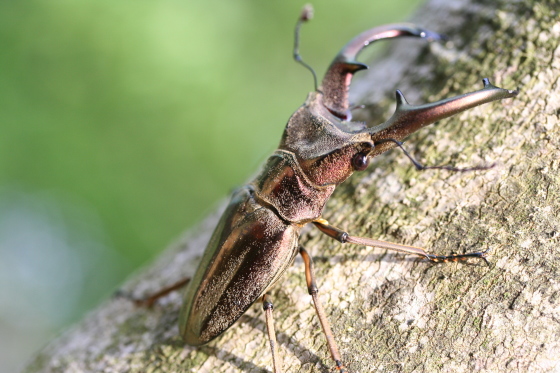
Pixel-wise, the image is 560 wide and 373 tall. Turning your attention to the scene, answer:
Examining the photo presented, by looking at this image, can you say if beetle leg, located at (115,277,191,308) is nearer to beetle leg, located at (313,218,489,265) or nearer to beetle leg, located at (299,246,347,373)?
beetle leg, located at (299,246,347,373)

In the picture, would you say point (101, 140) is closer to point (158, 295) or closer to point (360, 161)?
point (158, 295)

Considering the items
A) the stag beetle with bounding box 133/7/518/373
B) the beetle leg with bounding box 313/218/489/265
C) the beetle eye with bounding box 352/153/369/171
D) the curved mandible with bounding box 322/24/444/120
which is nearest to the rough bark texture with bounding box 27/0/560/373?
the beetle leg with bounding box 313/218/489/265

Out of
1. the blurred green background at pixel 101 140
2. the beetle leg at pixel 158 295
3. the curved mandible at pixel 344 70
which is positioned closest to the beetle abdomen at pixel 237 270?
the beetle leg at pixel 158 295

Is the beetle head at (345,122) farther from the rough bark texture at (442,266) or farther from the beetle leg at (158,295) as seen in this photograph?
the beetle leg at (158,295)

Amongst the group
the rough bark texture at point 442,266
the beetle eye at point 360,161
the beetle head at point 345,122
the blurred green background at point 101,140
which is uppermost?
the blurred green background at point 101,140

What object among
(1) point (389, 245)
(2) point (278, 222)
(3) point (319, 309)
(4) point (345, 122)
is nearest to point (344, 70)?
(4) point (345, 122)

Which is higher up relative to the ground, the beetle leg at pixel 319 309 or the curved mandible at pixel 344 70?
the curved mandible at pixel 344 70

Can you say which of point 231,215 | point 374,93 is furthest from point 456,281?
point 374,93
